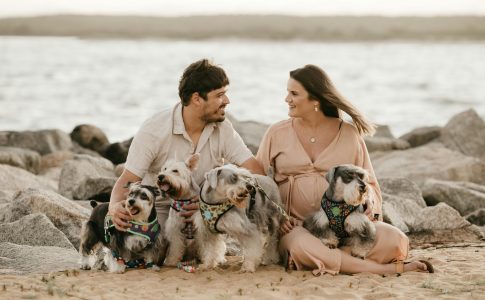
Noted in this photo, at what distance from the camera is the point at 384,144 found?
1798cm

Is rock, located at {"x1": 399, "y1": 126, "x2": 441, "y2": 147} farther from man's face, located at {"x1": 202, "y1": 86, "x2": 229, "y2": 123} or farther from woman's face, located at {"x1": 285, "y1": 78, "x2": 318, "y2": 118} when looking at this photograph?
man's face, located at {"x1": 202, "y1": 86, "x2": 229, "y2": 123}

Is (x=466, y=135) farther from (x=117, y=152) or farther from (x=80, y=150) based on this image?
(x=80, y=150)

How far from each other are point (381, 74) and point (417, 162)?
41.3m

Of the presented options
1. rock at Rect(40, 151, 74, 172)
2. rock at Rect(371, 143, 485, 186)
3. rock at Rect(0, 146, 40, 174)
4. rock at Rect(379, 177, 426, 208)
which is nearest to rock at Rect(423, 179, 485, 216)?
rock at Rect(379, 177, 426, 208)

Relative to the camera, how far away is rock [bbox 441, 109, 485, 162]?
18203 mm

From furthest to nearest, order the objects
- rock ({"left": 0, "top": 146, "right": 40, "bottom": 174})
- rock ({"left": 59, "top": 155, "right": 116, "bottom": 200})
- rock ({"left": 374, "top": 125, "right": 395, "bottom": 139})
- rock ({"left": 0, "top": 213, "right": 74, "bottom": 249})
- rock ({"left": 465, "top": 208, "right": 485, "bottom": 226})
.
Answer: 1. rock ({"left": 374, "top": 125, "right": 395, "bottom": 139})
2. rock ({"left": 0, "top": 146, "right": 40, "bottom": 174})
3. rock ({"left": 59, "top": 155, "right": 116, "bottom": 200})
4. rock ({"left": 465, "top": 208, "right": 485, "bottom": 226})
5. rock ({"left": 0, "top": 213, "right": 74, "bottom": 249})

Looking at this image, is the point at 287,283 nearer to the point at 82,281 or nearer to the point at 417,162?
the point at 82,281

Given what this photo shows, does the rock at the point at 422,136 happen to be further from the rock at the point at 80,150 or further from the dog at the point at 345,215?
the dog at the point at 345,215

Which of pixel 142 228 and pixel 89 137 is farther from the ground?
pixel 142 228

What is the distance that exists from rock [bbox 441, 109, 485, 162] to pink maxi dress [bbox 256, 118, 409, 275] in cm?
1046

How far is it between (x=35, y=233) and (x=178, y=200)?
8.19 ft

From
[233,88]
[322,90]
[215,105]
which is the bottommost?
[233,88]

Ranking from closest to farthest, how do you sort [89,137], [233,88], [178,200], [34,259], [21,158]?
[178,200] → [34,259] → [21,158] → [89,137] → [233,88]

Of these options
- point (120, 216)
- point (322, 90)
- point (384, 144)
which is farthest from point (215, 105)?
point (384, 144)
